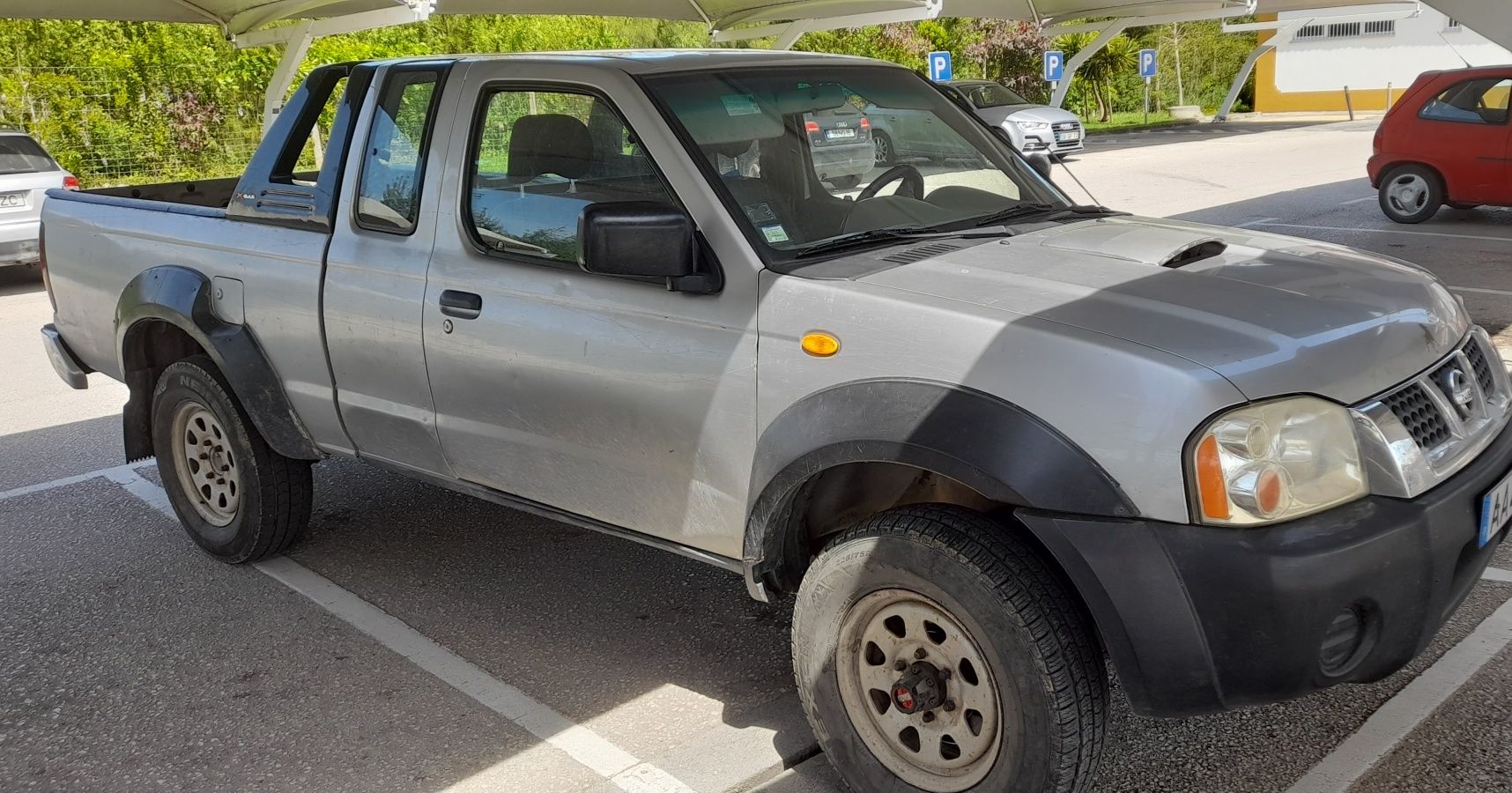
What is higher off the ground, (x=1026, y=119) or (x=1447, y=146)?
(x=1026, y=119)

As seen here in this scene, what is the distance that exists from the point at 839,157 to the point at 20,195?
38.3ft

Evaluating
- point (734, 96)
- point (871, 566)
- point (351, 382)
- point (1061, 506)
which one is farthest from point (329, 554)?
point (1061, 506)

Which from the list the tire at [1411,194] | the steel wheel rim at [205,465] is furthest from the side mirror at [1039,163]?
the tire at [1411,194]

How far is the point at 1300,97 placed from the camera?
39906 mm

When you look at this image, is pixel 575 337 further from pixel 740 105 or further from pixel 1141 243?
pixel 1141 243

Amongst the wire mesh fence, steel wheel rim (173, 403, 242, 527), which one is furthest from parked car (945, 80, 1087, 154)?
steel wheel rim (173, 403, 242, 527)

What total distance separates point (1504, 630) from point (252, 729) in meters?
3.73

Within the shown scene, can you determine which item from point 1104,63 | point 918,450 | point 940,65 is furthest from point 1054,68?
point 918,450

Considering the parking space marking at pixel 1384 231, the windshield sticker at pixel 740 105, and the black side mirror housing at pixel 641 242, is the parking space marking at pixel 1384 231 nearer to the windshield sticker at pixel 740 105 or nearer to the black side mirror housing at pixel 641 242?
the windshield sticker at pixel 740 105

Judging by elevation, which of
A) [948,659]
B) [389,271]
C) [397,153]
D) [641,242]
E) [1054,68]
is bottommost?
[948,659]

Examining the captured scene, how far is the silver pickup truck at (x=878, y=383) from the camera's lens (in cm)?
265

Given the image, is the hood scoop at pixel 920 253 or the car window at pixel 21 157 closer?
the hood scoop at pixel 920 253

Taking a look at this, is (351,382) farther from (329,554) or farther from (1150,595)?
(1150,595)

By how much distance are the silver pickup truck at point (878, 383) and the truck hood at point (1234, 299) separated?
0.5 inches
